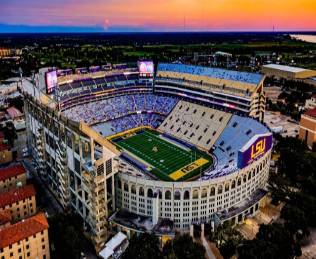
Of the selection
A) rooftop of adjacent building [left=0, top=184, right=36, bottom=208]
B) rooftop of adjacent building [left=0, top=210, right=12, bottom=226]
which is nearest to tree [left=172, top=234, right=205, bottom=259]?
rooftop of adjacent building [left=0, top=210, right=12, bottom=226]

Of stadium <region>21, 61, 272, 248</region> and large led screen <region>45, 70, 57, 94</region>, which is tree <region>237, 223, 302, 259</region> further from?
large led screen <region>45, 70, 57, 94</region>

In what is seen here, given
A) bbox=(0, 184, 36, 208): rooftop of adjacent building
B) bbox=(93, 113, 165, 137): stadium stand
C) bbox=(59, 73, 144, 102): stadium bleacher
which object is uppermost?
bbox=(59, 73, 144, 102): stadium bleacher

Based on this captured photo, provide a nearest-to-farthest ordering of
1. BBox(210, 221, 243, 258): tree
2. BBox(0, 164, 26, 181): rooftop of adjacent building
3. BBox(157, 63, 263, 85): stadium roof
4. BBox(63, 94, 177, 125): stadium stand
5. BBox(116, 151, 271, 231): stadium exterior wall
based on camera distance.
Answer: BBox(210, 221, 243, 258): tree < BBox(116, 151, 271, 231): stadium exterior wall < BBox(0, 164, 26, 181): rooftop of adjacent building < BBox(157, 63, 263, 85): stadium roof < BBox(63, 94, 177, 125): stadium stand

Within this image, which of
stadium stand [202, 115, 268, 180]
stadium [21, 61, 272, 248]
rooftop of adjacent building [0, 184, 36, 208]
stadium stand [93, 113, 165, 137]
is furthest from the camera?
stadium stand [93, 113, 165, 137]

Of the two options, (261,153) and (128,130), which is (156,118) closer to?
(128,130)

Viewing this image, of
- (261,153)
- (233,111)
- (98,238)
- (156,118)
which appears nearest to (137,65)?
(156,118)

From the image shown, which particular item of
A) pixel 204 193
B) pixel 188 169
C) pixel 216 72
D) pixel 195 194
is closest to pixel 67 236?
pixel 195 194
